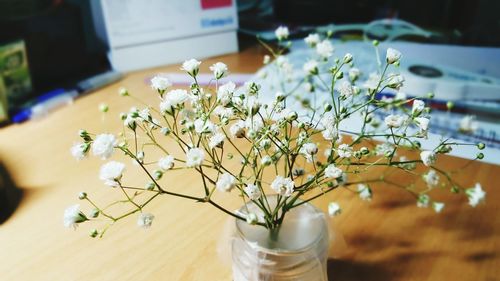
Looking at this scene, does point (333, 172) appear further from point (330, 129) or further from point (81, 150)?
point (81, 150)

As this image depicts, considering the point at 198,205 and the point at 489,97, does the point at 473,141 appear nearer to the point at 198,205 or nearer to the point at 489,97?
the point at 489,97

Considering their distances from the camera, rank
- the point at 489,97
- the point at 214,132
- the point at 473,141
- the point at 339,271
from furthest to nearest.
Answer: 1. the point at 489,97
2. the point at 473,141
3. the point at 339,271
4. the point at 214,132

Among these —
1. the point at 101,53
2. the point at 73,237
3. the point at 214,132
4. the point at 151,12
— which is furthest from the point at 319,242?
the point at 101,53

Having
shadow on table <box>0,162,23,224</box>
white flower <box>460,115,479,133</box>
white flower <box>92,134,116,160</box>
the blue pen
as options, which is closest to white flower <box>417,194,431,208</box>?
white flower <box>460,115,479,133</box>

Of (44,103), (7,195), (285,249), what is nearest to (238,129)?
(285,249)

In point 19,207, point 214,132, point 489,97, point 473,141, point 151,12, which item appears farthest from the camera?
point 151,12

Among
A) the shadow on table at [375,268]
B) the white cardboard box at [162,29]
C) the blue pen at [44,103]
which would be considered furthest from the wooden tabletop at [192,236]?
the white cardboard box at [162,29]
